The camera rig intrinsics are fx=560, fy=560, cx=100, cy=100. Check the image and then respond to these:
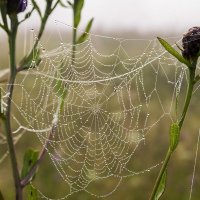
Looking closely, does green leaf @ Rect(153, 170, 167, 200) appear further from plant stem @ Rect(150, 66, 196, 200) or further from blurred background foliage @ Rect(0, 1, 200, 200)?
blurred background foliage @ Rect(0, 1, 200, 200)

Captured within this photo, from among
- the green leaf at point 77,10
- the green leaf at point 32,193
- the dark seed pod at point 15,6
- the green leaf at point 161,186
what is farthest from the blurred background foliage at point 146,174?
the green leaf at point 161,186

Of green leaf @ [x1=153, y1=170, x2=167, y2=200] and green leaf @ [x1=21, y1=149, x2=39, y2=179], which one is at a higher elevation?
green leaf @ [x1=153, y1=170, x2=167, y2=200]

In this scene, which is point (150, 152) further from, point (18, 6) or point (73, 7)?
point (18, 6)

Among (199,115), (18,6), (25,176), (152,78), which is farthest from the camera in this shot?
(152,78)

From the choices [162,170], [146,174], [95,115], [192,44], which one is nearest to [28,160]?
[162,170]

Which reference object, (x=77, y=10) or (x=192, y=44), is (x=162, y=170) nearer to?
(x=192, y=44)

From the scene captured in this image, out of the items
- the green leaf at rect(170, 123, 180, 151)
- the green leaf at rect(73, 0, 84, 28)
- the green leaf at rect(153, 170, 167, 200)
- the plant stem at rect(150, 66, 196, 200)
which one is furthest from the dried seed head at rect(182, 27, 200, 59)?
the green leaf at rect(73, 0, 84, 28)

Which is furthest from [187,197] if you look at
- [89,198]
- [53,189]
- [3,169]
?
[3,169]
